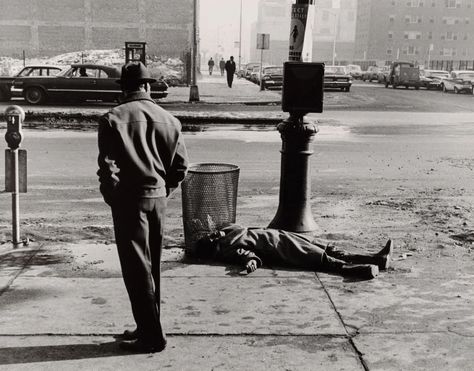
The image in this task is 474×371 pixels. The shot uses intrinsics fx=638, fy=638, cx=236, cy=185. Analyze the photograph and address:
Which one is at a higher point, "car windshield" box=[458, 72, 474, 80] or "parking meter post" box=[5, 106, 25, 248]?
"car windshield" box=[458, 72, 474, 80]

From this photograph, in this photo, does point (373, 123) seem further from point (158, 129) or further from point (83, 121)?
point (158, 129)

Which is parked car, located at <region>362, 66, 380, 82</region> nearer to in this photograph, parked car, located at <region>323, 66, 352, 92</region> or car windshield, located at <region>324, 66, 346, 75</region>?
car windshield, located at <region>324, 66, 346, 75</region>

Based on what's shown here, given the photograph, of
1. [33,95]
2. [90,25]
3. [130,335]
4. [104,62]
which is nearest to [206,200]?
[130,335]

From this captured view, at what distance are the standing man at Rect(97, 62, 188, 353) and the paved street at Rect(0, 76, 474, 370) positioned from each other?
34 cm

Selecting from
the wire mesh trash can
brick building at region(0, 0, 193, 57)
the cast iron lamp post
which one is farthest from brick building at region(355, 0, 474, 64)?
the wire mesh trash can

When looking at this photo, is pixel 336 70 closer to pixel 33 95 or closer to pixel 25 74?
pixel 25 74

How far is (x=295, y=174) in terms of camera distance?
A: 21.7ft

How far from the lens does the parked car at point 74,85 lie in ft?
76.2

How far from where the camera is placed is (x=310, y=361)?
3.90 metres

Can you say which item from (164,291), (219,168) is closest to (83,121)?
(219,168)

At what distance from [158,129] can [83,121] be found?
15657 millimetres

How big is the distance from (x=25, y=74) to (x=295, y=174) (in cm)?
1959

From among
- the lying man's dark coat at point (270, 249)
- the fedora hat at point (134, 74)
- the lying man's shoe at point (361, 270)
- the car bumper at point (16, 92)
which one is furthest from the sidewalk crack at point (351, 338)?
the car bumper at point (16, 92)

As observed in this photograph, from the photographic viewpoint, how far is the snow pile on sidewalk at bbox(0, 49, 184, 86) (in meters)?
38.7
